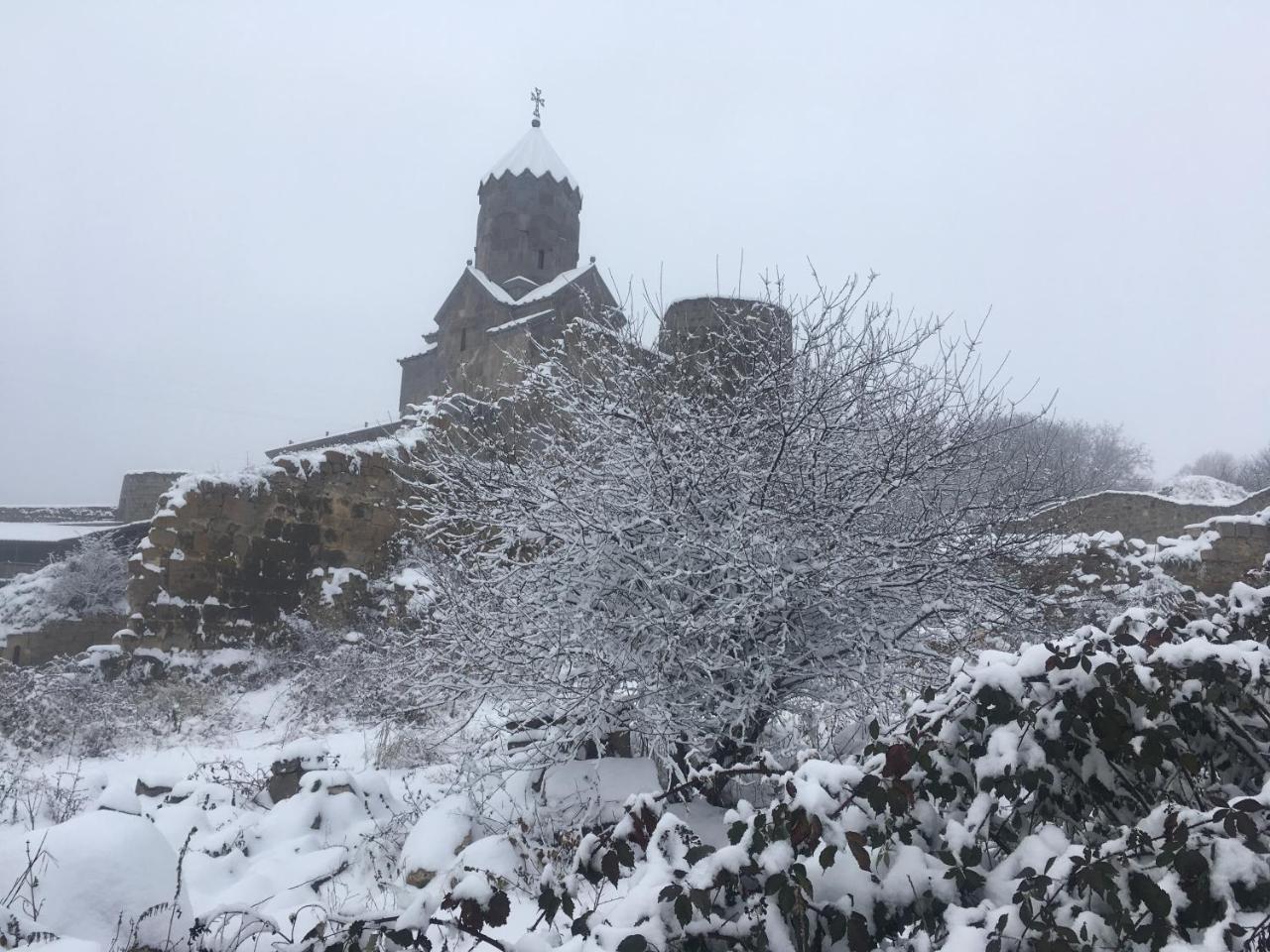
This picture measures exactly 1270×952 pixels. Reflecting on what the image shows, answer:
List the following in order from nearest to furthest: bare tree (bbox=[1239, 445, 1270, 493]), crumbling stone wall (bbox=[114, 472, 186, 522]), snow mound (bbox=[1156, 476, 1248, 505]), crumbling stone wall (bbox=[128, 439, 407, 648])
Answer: crumbling stone wall (bbox=[128, 439, 407, 648]) < snow mound (bbox=[1156, 476, 1248, 505]) < crumbling stone wall (bbox=[114, 472, 186, 522]) < bare tree (bbox=[1239, 445, 1270, 493])

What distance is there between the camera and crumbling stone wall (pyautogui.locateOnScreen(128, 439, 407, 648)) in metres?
9.43

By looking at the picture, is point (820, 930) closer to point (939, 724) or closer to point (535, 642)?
point (939, 724)

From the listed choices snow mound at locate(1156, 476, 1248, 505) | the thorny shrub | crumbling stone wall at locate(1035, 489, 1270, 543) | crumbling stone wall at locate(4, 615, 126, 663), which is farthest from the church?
the thorny shrub

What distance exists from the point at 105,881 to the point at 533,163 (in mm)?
25584

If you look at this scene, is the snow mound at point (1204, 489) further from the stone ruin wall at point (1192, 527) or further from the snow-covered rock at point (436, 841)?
the snow-covered rock at point (436, 841)

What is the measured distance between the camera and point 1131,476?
1729 inches

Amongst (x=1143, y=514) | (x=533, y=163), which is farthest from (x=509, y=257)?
(x=1143, y=514)

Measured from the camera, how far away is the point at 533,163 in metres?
25.9

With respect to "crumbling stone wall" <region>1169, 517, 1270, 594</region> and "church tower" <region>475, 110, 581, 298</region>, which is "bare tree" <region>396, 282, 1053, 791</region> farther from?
"church tower" <region>475, 110, 581, 298</region>

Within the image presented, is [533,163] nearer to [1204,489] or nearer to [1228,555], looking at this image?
[1228,555]

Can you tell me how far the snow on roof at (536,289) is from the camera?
23014 mm

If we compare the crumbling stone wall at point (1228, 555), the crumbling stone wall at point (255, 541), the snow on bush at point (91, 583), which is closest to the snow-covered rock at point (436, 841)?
the crumbling stone wall at point (255, 541)

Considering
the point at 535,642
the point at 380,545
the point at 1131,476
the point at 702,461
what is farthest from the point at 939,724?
the point at 1131,476

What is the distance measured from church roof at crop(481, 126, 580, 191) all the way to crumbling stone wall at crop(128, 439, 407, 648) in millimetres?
17325
